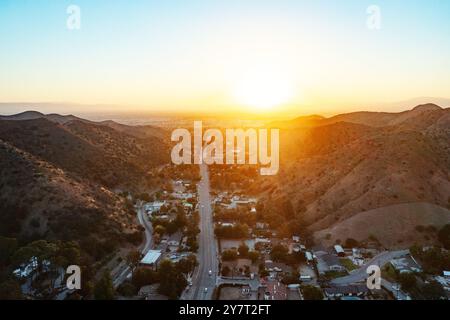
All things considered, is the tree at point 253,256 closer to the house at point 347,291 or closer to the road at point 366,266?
the road at point 366,266

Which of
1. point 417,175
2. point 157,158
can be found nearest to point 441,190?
point 417,175

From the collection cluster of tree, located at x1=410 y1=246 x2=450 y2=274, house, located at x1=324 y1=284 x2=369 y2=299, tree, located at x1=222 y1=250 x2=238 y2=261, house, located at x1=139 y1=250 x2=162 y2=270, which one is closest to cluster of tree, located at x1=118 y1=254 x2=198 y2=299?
house, located at x1=139 y1=250 x2=162 y2=270

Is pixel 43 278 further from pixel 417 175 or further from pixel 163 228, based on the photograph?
pixel 417 175

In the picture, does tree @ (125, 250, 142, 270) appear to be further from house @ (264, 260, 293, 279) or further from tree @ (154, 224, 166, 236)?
house @ (264, 260, 293, 279)

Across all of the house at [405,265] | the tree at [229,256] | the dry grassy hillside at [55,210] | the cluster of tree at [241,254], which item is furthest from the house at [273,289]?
the dry grassy hillside at [55,210]

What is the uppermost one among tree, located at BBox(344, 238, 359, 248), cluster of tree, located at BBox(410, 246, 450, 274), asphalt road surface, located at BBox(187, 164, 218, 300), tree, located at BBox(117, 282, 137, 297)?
cluster of tree, located at BBox(410, 246, 450, 274)
